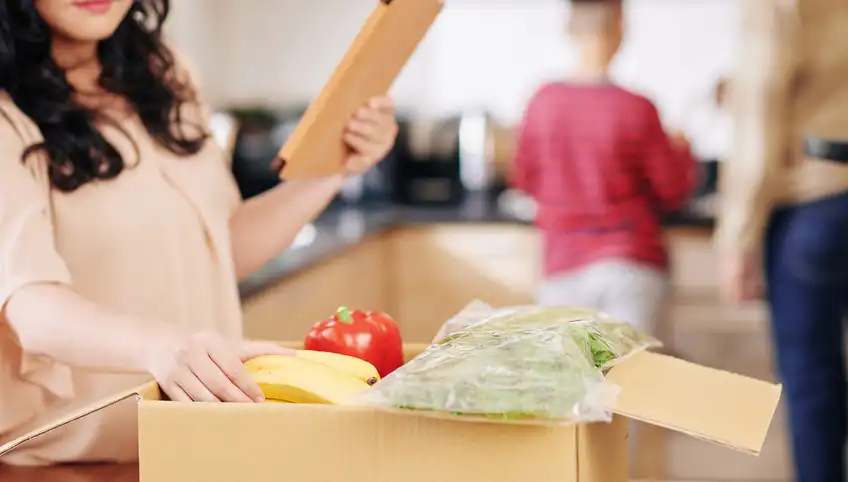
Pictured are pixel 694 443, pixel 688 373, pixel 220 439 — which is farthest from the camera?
pixel 694 443

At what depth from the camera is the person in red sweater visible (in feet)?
8.86

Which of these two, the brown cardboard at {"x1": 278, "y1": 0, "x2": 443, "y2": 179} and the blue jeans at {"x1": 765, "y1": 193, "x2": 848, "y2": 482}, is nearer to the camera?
the brown cardboard at {"x1": 278, "y1": 0, "x2": 443, "y2": 179}

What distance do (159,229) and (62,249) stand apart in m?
0.12

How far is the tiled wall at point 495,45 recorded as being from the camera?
167 inches

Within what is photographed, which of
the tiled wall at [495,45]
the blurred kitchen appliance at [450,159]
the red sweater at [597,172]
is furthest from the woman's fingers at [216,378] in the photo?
the tiled wall at [495,45]

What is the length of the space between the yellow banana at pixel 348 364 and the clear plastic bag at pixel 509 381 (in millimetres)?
70

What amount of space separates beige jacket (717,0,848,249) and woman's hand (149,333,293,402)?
→ 1616mm

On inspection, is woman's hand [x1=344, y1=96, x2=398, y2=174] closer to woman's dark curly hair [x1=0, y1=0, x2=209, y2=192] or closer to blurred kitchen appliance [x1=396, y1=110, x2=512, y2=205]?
woman's dark curly hair [x1=0, y1=0, x2=209, y2=192]

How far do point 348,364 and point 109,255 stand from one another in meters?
0.46

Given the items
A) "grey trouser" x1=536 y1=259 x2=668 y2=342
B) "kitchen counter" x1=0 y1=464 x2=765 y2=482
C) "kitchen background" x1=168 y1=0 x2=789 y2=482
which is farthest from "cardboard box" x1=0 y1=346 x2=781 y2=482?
"kitchen background" x1=168 y1=0 x2=789 y2=482

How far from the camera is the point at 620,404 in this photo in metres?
0.82

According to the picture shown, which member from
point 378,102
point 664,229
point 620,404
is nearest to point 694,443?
point 664,229

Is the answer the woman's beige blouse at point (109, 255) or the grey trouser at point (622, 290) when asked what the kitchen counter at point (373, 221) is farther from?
the woman's beige blouse at point (109, 255)

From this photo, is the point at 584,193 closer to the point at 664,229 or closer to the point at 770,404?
the point at 664,229
